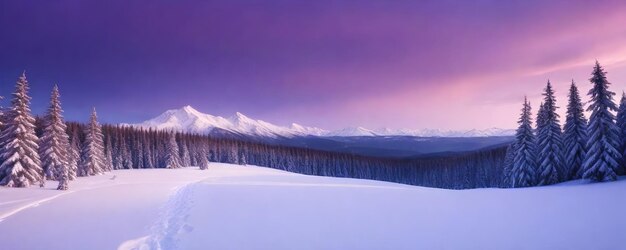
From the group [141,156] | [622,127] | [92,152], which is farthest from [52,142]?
[622,127]

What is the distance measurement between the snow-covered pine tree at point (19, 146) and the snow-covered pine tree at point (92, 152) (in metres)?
17.7

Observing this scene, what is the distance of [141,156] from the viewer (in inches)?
3561

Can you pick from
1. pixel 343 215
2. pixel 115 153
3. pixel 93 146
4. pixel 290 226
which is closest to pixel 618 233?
pixel 343 215

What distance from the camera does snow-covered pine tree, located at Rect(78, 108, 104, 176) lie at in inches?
2095

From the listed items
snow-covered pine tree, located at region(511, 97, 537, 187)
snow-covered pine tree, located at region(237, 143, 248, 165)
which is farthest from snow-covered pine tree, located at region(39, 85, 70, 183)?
snow-covered pine tree, located at region(237, 143, 248, 165)

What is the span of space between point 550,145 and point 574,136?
2636 mm

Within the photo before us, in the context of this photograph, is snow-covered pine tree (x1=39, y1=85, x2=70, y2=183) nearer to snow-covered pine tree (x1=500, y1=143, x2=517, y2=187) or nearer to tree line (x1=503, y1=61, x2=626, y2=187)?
tree line (x1=503, y1=61, x2=626, y2=187)

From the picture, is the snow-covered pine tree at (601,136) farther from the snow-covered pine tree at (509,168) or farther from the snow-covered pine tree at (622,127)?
the snow-covered pine tree at (509,168)

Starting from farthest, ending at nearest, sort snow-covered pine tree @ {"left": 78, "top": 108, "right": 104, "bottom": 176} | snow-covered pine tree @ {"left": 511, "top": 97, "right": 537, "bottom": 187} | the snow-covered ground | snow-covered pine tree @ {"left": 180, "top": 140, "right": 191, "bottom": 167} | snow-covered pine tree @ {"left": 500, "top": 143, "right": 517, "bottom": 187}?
snow-covered pine tree @ {"left": 180, "top": 140, "right": 191, "bottom": 167} → snow-covered pine tree @ {"left": 78, "top": 108, "right": 104, "bottom": 176} → snow-covered pine tree @ {"left": 500, "top": 143, "right": 517, "bottom": 187} → snow-covered pine tree @ {"left": 511, "top": 97, "right": 537, "bottom": 187} → the snow-covered ground

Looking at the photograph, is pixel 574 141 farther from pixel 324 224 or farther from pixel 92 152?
pixel 92 152

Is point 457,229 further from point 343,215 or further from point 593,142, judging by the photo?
point 593,142

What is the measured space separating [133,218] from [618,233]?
18878mm

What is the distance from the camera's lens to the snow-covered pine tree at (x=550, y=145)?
129 ft

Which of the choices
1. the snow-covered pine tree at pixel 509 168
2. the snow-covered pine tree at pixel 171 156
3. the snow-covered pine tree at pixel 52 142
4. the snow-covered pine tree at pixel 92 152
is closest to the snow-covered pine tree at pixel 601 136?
the snow-covered pine tree at pixel 509 168
